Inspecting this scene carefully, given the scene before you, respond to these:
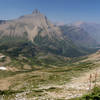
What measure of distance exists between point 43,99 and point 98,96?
29.4 meters

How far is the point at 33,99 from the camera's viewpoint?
219 ft

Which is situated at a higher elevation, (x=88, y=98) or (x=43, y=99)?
(x=88, y=98)

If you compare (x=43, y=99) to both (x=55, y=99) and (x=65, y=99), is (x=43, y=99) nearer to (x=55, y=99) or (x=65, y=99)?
(x=55, y=99)

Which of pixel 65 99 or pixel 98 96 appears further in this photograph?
pixel 65 99

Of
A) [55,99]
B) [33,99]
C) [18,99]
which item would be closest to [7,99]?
[18,99]

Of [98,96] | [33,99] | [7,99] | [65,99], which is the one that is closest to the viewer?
[98,96]

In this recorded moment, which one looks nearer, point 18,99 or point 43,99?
point 43,99

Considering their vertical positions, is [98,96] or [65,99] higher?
[98,96]

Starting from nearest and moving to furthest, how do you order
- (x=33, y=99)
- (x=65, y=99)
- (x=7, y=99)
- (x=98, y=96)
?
1. (x=98, y=96)
2. (x=65, y=99)
3. (x=33, y=99)
4. (x=7, y=99)

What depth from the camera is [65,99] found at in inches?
2411

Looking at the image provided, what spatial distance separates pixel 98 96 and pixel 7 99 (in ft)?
157

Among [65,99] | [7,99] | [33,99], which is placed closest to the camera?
[65,99]

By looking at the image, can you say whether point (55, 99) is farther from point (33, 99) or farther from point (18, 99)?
point (18, 99)

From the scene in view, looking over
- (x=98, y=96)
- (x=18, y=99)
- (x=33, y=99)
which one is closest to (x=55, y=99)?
(x=33, y=99)
